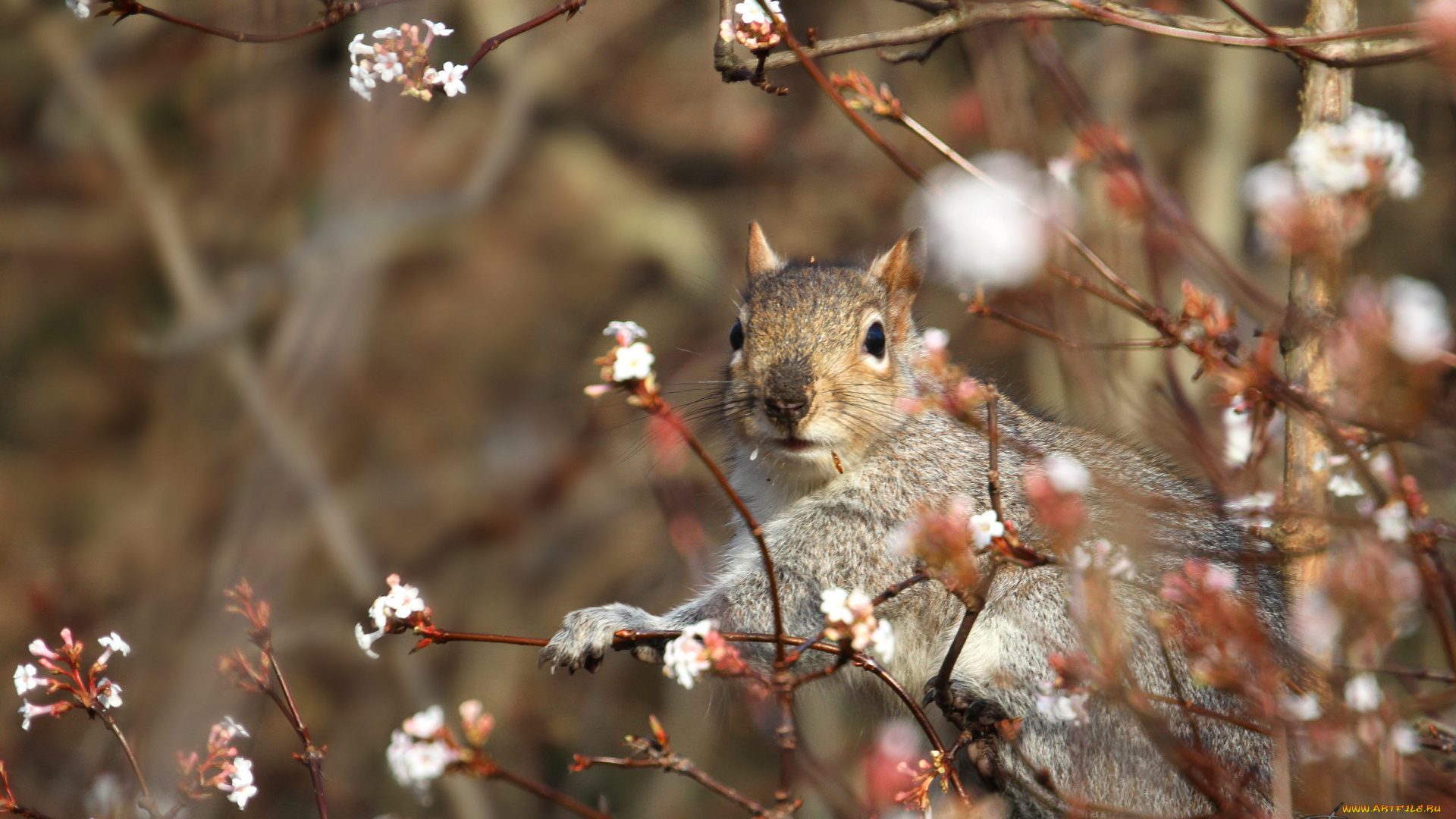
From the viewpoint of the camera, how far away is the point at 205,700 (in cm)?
572

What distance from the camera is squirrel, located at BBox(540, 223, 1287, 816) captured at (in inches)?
129

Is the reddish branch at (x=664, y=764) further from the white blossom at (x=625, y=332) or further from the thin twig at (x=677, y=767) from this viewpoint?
the white blossom at (x=625, y=332)

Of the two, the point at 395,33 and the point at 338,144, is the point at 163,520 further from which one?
the point at 395,33

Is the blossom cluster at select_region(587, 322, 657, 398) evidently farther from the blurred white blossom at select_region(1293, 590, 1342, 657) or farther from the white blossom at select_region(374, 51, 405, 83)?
the white blossom at select_region(374, 51, 405, 83)

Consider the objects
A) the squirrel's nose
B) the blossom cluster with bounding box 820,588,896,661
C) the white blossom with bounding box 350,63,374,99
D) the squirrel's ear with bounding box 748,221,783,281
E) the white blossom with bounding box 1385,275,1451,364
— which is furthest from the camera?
the squirrel's ear with bounding box 748,221,783,281

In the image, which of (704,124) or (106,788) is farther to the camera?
(704,124)

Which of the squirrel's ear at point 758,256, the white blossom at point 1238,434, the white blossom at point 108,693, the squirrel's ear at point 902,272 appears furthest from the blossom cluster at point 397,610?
the squirrel's ear at point 758,256

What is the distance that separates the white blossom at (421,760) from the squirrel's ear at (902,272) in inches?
103

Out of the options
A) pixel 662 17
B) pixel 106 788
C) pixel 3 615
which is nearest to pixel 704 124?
pixel 662 17

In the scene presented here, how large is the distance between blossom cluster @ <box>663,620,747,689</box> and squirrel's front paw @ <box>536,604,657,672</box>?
0.83 m

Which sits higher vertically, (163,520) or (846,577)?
(163,520)

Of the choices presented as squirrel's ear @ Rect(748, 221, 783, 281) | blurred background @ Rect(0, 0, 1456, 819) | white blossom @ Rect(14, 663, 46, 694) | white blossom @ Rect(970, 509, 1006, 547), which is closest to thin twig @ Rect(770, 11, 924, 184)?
white blossom @ Rect(970, 509, 1006, 547)

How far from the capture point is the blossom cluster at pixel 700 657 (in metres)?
2.03

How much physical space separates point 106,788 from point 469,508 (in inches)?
253
